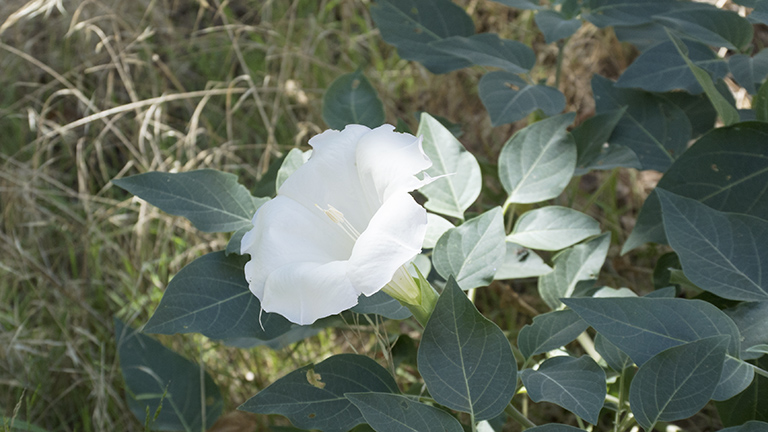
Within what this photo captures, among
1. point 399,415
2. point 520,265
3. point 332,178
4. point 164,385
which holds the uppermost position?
point 332,178

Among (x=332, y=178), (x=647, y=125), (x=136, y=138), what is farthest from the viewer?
(x=136, y=138)

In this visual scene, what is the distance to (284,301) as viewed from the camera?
0.77 m

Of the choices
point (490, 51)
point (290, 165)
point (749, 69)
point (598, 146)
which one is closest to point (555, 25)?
point (490, 51)

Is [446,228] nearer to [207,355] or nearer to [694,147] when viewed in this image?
[694,147]

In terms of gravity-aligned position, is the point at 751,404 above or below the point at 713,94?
below

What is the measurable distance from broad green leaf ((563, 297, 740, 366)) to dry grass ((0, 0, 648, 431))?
0.81 meters

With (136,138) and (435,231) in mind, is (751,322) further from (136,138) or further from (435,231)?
(136,138)

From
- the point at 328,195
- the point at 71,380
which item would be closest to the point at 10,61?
the point at 71,380

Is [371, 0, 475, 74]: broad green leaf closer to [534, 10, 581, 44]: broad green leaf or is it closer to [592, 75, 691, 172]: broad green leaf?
[534, 10, 581, 44]: broad green leaf

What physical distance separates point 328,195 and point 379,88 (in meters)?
1.58

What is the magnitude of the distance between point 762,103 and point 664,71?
199 mm

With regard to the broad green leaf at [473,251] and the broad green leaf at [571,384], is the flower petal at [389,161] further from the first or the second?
the broad green leaf at [571,384]

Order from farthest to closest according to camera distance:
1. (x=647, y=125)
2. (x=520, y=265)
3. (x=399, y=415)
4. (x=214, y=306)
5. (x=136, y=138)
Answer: (x=136, y=138), (x=647, y=125), (x=520, y=265), (x=214, y=306), (x=399, y=415)

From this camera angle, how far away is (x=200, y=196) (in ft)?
3.70
